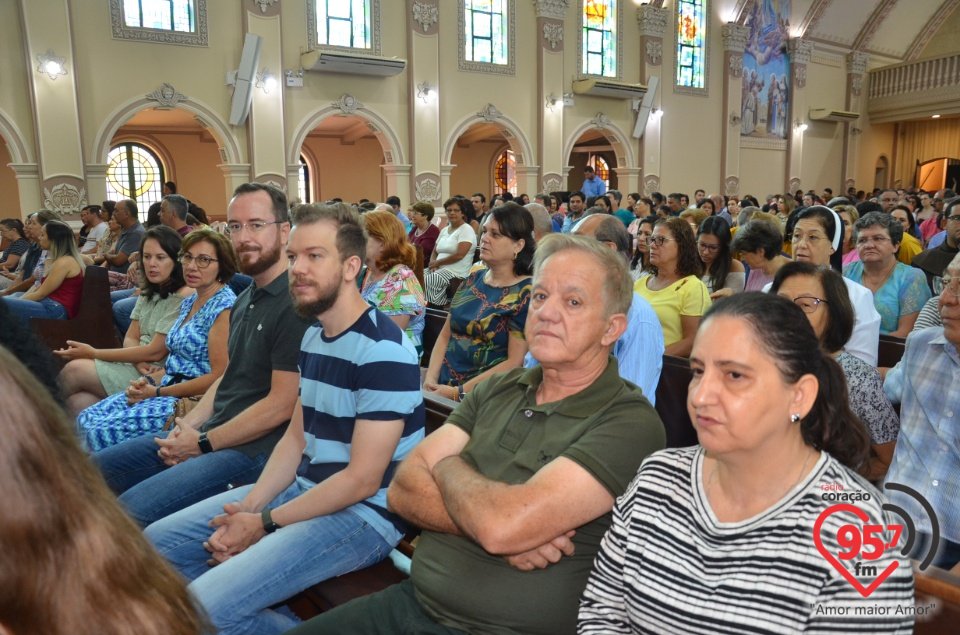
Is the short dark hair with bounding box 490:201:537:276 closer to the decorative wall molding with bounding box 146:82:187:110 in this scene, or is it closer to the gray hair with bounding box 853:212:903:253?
the gray hair with bounding box 853:212:903:253

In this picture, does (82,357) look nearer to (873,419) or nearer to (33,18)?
(873,419)

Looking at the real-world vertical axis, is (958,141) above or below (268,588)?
above

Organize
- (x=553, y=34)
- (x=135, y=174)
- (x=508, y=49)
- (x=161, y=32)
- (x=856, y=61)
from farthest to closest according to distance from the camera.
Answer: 1. (x=856, y=61)
2. (x=135, y=174)
3. (x=553, y=34)
4. (x=508, y=49)
5. (x=161, y=32)

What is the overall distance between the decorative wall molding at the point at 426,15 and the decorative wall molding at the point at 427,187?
8.65ft

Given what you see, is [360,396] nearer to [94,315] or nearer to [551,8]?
[94,315]

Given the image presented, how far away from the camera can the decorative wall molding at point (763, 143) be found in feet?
60.0

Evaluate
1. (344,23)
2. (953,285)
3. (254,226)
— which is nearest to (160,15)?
(344,23)

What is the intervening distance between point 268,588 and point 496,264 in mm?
1915

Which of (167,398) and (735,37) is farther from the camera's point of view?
(735,37)

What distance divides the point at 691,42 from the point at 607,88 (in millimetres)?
3293

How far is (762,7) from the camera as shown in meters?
17.9

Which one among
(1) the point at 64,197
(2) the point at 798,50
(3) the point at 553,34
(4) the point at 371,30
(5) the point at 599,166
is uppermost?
(2) the point at 798,50

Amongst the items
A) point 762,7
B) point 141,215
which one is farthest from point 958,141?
point 141,215

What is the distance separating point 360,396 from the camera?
7.22 ft
